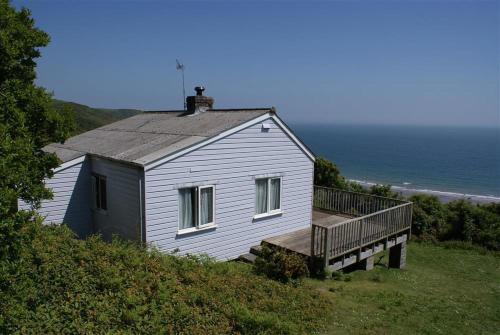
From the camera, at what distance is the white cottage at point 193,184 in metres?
11.8

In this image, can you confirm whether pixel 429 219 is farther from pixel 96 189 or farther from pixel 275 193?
pixel 96 189

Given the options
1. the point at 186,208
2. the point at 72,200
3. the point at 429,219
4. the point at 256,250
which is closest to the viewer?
the point at 186,208

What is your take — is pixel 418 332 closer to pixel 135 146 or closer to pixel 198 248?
pixel 198 248

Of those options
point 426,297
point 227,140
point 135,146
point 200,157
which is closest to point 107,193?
point 135,146

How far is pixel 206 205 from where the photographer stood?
12.8 m

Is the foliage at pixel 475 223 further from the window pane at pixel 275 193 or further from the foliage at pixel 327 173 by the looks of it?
the window pane at pixel 275 193

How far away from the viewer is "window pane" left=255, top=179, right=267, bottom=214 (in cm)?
1428

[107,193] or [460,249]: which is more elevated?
[107,193]

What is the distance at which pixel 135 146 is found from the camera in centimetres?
1356

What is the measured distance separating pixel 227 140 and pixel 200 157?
4.00ft

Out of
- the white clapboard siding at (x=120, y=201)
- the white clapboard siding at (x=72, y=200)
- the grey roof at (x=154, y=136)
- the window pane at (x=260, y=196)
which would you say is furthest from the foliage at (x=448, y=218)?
the white clapboard siding at (x=72, y=200)

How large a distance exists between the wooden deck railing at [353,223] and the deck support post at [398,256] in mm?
862

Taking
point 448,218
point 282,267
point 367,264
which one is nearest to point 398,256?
point 367,264

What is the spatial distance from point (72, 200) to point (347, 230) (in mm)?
9530
